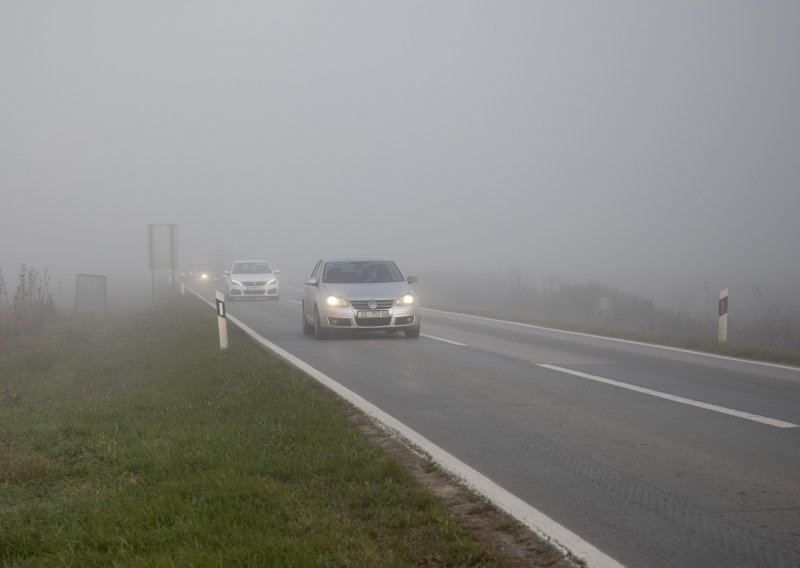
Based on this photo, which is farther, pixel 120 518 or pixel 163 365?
pixel 163 365

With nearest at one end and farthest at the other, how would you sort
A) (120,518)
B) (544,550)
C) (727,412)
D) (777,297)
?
(544,550)
(120,518)
(727,412)
(777,297)

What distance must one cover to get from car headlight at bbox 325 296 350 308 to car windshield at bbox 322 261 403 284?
2.95 ft

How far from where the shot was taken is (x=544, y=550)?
168 inches

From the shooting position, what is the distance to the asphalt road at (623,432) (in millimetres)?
4637

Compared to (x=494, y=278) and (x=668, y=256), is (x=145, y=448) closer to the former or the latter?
(x=494, y=278)

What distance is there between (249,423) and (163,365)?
19.1 ft

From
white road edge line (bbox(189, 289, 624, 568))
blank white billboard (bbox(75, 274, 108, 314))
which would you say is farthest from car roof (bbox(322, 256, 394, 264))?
blank white billboard (bbox(75, 274, 108, 314))

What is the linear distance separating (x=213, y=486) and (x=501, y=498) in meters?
1.83

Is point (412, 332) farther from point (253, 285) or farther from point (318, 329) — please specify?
point (253, 285)

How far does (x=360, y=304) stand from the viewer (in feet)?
53.4

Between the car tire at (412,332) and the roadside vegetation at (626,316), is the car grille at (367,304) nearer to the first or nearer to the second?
the car tire at (412,332)

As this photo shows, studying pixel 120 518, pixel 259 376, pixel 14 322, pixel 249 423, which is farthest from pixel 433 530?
pixel 14 322

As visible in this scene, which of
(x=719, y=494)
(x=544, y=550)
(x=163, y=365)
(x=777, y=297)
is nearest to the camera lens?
(x=544, y=550)

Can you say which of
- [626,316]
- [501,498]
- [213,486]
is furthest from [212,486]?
[626,316]
